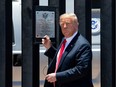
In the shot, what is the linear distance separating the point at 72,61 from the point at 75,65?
0.04m

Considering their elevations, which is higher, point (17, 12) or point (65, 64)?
point (17, 12)

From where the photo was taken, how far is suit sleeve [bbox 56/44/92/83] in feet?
10.6

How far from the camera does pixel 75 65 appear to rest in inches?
130

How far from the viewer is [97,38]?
554cm

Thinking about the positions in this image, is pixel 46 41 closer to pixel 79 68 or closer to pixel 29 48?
pixel 29 48

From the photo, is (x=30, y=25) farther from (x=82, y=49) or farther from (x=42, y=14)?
(x=82, y=49)

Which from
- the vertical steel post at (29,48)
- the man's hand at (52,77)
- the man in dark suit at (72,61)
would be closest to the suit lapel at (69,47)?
the man in dark suit at (72,61)

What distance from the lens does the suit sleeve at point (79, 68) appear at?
3.22 meters
